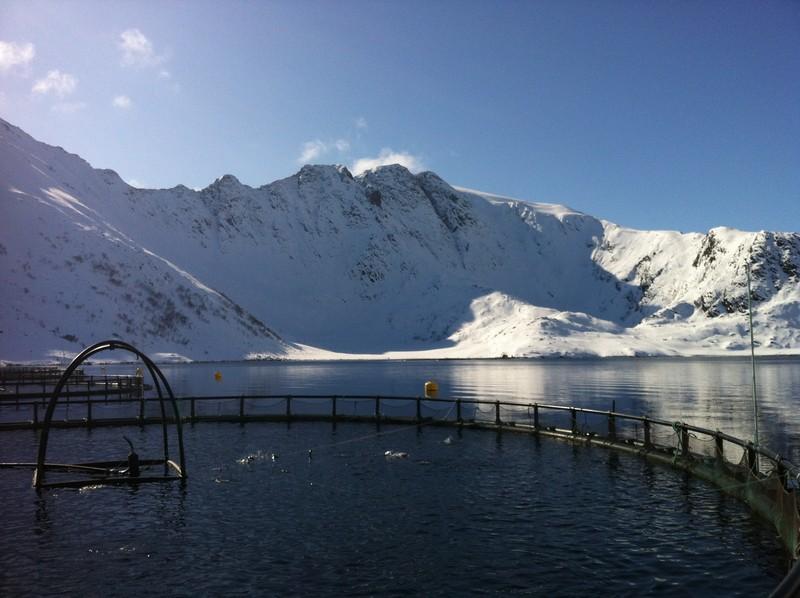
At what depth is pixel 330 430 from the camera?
128 ft

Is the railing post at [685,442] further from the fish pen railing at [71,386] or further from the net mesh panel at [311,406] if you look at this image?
the fish pen railing at [71,386]

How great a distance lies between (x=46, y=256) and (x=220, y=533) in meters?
167

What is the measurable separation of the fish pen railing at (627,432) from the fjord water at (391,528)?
2.53 feet

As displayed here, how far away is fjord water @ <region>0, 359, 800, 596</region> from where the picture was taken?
1440cm

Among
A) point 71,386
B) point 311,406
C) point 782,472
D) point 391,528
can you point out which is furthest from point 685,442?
point 71,386

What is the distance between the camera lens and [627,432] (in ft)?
135

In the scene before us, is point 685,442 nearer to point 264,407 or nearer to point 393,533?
point 393,533

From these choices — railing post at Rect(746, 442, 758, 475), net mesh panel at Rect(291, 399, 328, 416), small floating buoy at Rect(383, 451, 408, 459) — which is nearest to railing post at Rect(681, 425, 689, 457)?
railing post at Rect(746, 442, 758, 475)

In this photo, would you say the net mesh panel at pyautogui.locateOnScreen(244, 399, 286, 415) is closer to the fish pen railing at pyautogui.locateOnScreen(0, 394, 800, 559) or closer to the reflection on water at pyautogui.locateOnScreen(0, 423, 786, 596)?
the fish pen railing at pyautogui.locateOnScreen(0, 394, 800, 559)

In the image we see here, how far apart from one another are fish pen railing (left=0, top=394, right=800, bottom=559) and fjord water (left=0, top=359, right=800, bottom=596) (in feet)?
2.53

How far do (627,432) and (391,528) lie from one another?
90.8 ft

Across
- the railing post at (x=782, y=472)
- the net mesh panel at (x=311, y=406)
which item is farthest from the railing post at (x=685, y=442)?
the net mesh panel at (x=311, y=406)

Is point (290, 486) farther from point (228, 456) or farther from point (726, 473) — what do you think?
point (726, 473)

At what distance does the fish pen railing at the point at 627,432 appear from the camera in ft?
60.0
